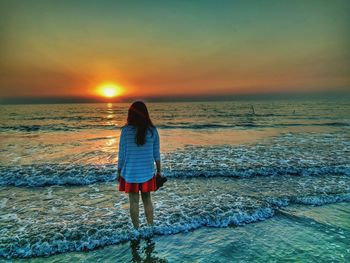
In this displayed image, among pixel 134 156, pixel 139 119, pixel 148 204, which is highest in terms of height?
pixel 139 119

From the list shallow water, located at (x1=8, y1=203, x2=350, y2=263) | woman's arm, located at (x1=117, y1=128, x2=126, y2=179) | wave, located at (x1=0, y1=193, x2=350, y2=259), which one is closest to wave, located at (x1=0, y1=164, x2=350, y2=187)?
wave, located at (x1=0, y1=193, x2=350, y2=259)

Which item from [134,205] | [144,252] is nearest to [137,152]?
[134,205]

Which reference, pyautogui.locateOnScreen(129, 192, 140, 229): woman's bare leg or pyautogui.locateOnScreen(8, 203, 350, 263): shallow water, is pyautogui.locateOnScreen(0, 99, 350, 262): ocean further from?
pyautogui.locateOnScreen(129, 192, 140, 229): woman's bare leg

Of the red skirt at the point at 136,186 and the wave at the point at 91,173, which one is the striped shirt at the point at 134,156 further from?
the wave at the point at 91,173

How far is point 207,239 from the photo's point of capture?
466 cm

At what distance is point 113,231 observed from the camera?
4.92m

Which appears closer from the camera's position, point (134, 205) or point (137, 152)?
point (137, 152)

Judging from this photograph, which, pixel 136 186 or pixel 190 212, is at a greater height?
pixel 136 186

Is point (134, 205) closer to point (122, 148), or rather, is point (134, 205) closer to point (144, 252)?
point (144, 252)

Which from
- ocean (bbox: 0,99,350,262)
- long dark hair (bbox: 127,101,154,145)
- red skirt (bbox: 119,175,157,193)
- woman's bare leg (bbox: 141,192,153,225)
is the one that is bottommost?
ocean (bbox: 0,99,350,262)

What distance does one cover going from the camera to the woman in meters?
3.94

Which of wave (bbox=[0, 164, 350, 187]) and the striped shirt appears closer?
the striped shirt

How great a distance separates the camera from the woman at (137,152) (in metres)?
3.94

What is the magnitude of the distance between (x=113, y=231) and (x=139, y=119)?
8.23 feet
